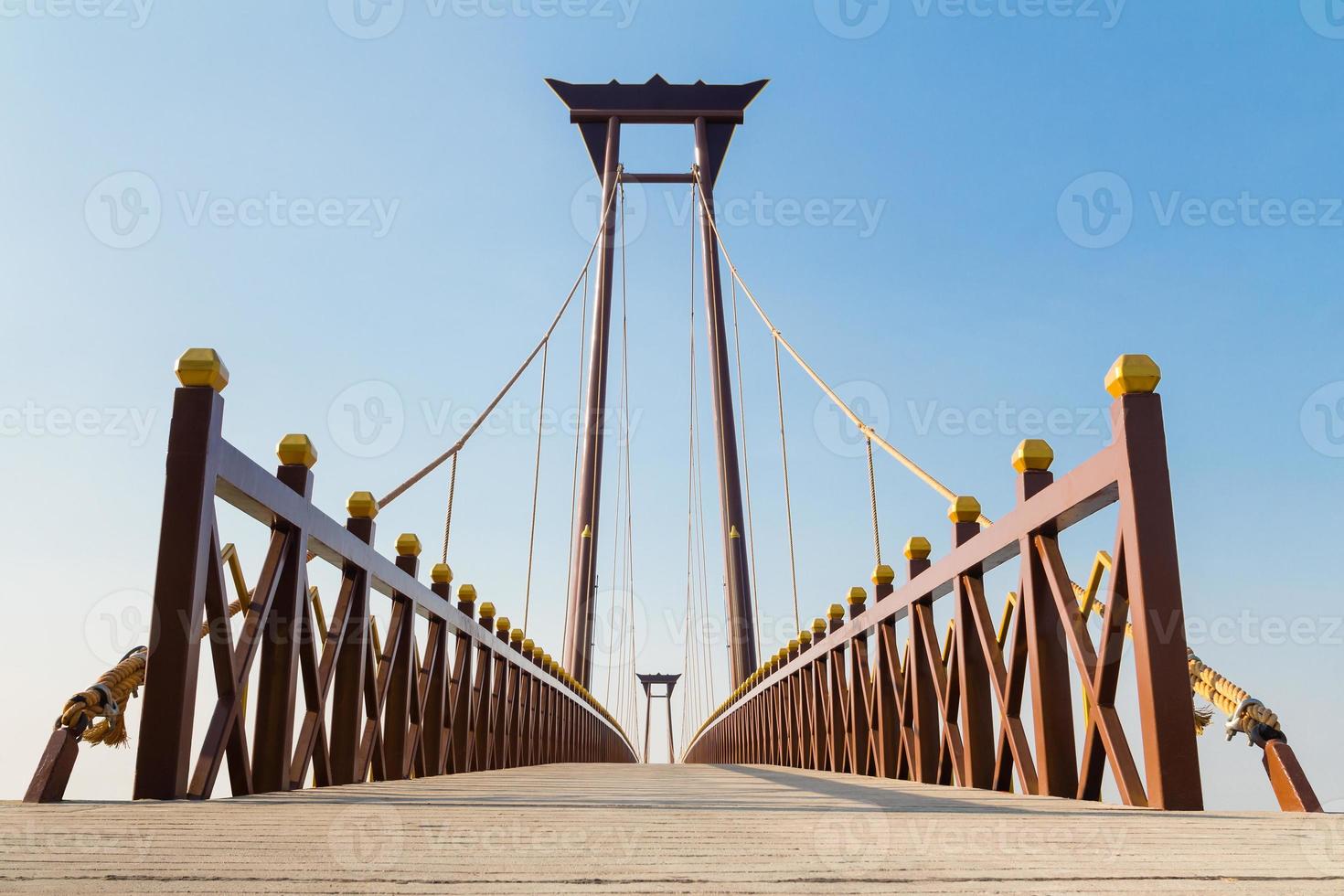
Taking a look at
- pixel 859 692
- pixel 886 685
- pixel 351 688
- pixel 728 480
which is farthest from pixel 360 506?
pixel 728 480

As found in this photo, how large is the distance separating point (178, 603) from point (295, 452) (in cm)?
95

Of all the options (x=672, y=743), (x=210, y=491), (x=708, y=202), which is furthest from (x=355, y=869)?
(x=672, y=743)

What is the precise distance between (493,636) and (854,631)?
266cm

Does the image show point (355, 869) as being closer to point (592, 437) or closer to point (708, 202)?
point (592, 437)

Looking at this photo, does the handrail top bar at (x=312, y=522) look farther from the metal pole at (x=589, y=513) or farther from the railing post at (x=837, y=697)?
the metal pole at (x=589, y=513)

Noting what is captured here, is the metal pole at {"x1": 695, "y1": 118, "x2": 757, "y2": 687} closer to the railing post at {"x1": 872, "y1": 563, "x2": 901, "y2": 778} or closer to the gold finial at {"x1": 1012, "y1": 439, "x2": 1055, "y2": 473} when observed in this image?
the railing post at {"x1": 872, "y1": 563, "x2": 901, "y2": 778}

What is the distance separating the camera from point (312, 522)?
3473mm

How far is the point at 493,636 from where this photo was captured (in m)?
7.48

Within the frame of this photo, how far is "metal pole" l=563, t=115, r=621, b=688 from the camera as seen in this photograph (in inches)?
670

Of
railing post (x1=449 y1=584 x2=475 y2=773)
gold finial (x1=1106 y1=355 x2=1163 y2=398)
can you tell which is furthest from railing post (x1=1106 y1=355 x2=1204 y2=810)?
railing post (x1=449 y1=584 x2=475 y2=773)

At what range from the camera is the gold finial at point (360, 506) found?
4.27 metres

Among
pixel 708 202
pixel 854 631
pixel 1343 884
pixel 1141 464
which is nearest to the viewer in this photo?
pixel 1343 884

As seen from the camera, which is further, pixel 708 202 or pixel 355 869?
pixel 708 202

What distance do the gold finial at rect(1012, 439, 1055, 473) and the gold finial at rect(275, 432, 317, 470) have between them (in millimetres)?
2292
